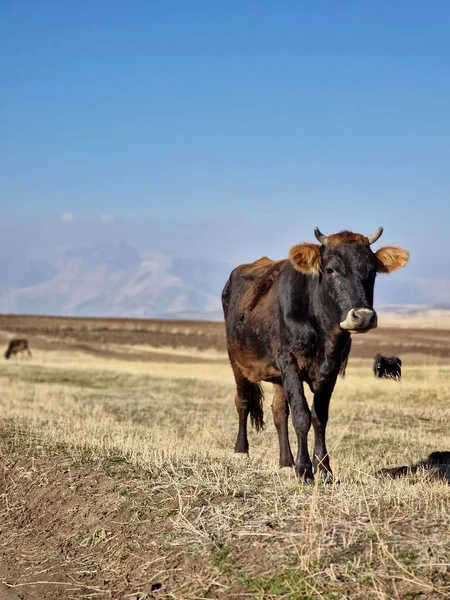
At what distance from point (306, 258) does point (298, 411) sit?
1.70 m

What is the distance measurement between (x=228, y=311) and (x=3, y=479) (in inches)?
178

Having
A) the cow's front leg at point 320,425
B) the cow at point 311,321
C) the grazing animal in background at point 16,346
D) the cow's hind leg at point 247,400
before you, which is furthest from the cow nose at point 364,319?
the grazing animal in background at point 16,346

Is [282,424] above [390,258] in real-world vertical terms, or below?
below

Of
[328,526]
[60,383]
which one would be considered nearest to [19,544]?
[328,526]

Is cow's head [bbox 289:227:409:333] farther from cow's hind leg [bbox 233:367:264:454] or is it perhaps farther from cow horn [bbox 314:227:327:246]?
cow's hind leg [bbox 233:367:264:454]

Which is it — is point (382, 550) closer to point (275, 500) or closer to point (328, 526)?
point (328, 526)

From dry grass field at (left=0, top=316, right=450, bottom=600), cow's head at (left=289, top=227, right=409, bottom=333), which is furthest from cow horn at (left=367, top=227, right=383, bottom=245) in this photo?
dry grass field at (left=0, top=316, right=450, bottom=600)

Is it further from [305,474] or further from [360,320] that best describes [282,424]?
[360,320]

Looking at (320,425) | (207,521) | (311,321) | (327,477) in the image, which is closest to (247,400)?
(320,425)

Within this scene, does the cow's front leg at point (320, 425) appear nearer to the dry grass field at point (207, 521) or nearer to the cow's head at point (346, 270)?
the dry grass field at point (207, 521)

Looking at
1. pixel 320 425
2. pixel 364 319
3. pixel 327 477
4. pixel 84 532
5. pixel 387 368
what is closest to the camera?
pixel 84 532

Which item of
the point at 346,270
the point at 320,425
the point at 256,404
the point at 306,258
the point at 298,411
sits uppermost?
the point at 306,258

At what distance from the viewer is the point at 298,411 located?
899 centimetres

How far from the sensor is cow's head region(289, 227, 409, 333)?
27.3 feet
